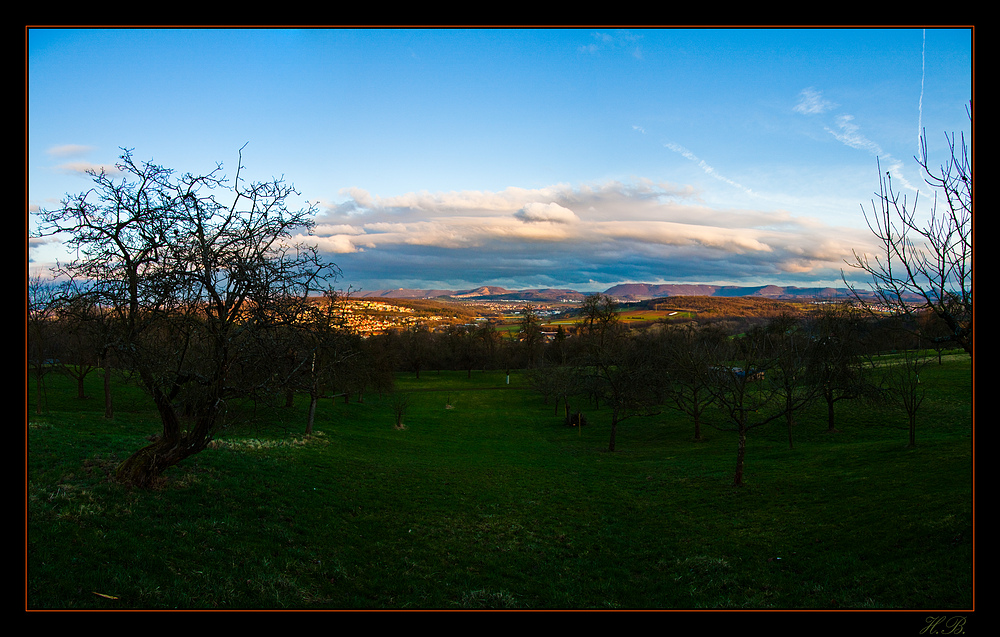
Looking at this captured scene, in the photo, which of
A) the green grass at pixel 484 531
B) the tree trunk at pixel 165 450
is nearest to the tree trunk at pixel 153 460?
the tree trunk at pixel 165 450

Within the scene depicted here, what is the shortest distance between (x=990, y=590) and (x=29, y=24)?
54.7ft

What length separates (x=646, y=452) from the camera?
28562 millimetres

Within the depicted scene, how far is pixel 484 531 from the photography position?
12414 mm

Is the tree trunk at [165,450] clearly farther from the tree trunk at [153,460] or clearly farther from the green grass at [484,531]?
the green grass at [484,531]

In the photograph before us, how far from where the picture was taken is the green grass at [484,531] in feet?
25.6

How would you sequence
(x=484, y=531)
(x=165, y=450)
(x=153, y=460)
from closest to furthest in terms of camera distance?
(x=153, y=460) → (x=165, y=450) → (x=484, y=531)

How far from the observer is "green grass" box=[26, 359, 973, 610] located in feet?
25.6

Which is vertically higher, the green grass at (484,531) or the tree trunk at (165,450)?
the tree trunk at (165,450)

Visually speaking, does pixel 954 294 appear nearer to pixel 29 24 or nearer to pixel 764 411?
pixel 29 24

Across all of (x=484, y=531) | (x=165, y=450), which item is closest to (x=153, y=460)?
(x=165, y=450)

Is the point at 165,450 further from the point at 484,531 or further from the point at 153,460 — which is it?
the point at 484,531

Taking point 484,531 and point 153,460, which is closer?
point 153,460

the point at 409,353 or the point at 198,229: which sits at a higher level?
the point at 198,229

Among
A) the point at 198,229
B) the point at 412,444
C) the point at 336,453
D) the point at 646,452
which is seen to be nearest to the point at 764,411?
the point at 646,452
